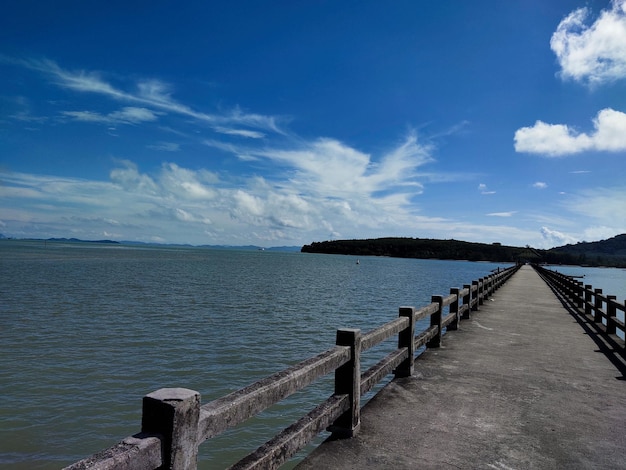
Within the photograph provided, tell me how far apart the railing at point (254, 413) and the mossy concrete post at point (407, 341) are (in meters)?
0.13

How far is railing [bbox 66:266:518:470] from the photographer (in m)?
2.27

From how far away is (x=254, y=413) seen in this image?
10.4 ft

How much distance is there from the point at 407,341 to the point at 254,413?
4600mm

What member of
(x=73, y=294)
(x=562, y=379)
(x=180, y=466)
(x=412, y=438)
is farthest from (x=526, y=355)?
(x=73, y=294)

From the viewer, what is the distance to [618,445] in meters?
4.91

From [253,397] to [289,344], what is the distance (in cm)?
1400

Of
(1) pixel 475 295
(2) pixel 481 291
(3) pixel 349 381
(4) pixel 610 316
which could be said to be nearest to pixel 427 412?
(3) pixel 349 381

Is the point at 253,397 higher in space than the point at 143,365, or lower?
higher

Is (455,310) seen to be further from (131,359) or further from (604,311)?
(131,359)

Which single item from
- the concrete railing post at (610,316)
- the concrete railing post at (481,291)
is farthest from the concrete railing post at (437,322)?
the concrete railing post at (481,291)

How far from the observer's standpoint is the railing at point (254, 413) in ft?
7.45

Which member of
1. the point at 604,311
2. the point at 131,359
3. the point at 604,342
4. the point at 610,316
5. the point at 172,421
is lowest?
the point at 131,359

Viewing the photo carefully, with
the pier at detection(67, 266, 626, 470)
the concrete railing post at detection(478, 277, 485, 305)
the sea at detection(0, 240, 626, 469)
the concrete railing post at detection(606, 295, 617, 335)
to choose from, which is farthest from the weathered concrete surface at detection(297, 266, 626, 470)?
the concrete railing post at detection(478, 277, 485, 305)

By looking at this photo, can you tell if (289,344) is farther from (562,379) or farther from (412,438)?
(412,438)
